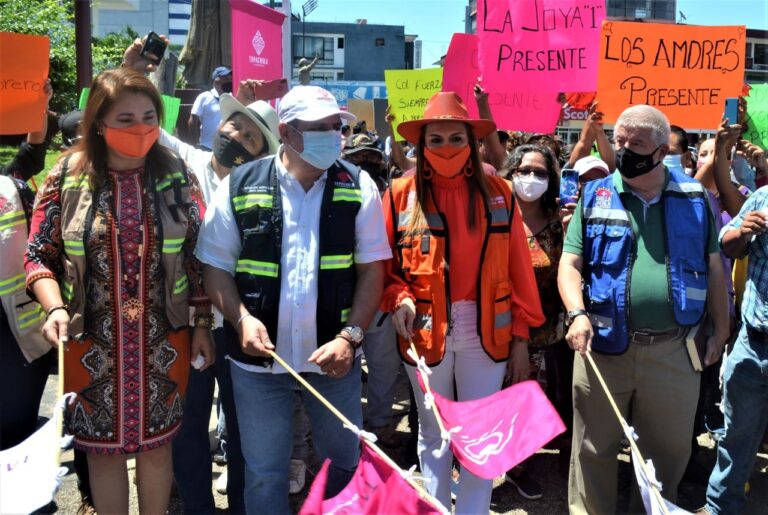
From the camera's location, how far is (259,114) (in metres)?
3.72

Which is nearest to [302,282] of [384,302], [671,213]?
[384,302]

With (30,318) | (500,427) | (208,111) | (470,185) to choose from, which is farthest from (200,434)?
(208,111)

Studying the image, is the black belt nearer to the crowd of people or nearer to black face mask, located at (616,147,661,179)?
the crowd of people

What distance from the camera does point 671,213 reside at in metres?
3.23

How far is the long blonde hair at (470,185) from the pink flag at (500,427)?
34.4 inches

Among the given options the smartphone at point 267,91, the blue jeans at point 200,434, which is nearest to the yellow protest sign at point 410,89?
the smartphone at point 267,91

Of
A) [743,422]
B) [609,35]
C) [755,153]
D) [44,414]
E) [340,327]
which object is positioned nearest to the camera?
[340,327]

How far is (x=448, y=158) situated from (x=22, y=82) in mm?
2519

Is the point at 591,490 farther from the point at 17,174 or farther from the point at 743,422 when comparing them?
the point at 17,174

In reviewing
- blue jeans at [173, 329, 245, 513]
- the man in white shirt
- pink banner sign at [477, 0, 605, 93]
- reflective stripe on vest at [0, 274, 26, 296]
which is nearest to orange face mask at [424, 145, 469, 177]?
blue jeans at [173, 329, 245, 513]

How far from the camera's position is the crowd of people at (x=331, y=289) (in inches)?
106

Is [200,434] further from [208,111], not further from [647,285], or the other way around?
[208,111]

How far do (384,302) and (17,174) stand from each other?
232 cm

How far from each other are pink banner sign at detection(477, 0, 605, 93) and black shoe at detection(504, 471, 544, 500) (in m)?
2.63
